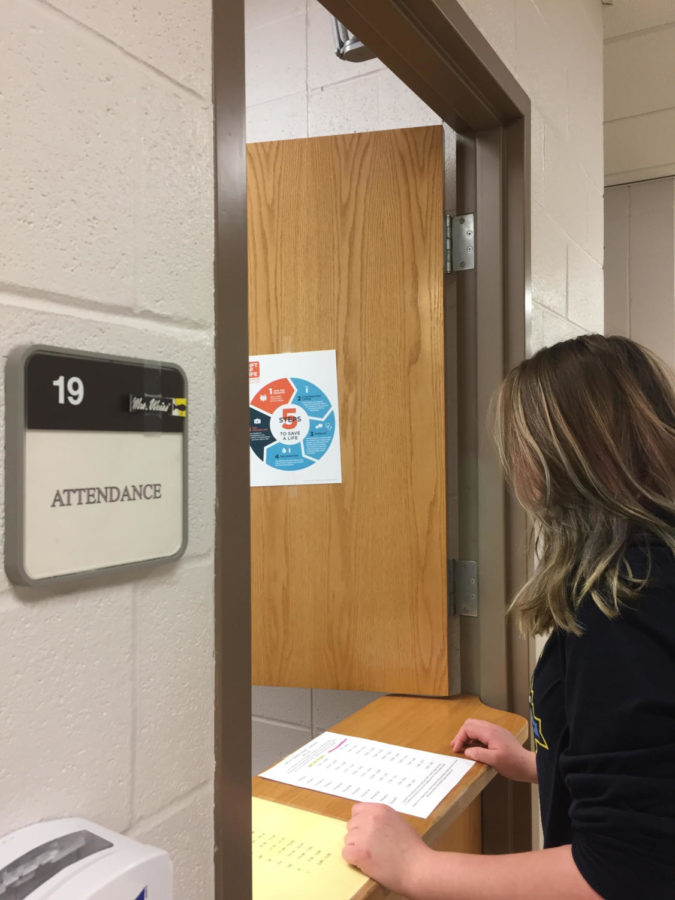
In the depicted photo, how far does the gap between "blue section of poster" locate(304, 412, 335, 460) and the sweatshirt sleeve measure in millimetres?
763

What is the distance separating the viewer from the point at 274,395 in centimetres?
155

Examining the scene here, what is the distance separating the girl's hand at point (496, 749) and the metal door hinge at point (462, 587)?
241 millimetres

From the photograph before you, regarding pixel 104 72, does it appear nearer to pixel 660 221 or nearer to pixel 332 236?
pixel 332 236

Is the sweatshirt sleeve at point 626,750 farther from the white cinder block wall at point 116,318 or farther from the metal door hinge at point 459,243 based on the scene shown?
the metal door hinge at point 459,243

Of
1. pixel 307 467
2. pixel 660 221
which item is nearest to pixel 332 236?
pixel 307 467

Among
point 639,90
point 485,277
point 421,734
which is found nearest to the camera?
point 421,734

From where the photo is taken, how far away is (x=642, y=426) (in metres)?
0.97

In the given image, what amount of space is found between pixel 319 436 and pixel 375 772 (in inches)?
26.4

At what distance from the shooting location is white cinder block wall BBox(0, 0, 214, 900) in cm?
50

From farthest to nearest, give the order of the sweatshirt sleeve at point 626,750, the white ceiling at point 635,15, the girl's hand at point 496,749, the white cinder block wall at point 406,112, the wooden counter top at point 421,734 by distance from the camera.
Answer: the white ceiling at point 635,15, the white cinder block wall at point 406,112, the girl's hand at point 496,749, the wooden counter top at point 421,734, the sweatshirt sleeve at point 626,750

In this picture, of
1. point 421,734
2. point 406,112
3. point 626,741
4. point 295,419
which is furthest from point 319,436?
point 626,741

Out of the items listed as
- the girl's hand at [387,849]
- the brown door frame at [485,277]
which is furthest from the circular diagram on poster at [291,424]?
the girl's hand at [387,849]

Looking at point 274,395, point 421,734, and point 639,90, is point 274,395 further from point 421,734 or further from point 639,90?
point 639,90

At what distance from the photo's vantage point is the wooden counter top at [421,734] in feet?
3.62
